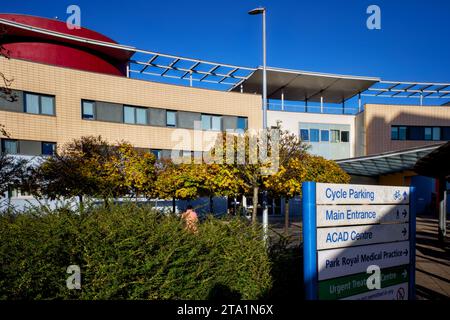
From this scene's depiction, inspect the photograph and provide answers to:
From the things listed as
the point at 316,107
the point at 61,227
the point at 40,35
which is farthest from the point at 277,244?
the point at 316,107

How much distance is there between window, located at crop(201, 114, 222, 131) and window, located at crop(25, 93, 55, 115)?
10.6m

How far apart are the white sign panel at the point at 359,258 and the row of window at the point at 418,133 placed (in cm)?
3060

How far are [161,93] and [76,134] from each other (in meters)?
6.77

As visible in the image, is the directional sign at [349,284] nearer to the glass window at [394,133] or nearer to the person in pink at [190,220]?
the person in pink at [190,220]

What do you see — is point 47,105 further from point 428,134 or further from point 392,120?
point 428,134

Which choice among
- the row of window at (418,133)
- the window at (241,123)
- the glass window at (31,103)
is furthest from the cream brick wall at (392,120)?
the glass window at (31,103)

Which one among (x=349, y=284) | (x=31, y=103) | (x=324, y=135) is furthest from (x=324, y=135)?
(x=349, y=284)

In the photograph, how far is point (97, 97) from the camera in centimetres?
A: 2202

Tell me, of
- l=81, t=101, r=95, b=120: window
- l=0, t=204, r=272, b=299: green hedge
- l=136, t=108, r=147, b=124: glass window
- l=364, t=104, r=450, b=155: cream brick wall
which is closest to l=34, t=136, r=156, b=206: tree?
l=81, t=101, r=95, b=120: window

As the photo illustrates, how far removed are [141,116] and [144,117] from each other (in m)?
0.23

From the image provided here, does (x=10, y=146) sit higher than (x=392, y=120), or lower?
lower

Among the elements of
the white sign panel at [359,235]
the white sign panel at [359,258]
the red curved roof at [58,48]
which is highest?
the red curved roof at [58,48]

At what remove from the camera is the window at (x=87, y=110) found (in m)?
21.6

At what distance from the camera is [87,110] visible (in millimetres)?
21781
